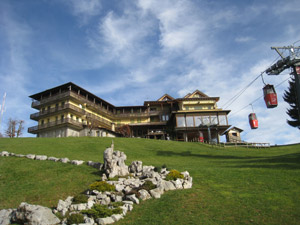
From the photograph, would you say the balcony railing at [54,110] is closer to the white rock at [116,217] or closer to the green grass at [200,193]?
the green grass at [200,193]

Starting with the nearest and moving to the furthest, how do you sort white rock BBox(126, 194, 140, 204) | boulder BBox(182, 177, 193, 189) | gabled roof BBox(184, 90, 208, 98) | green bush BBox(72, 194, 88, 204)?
green bush BBox(72, 194, 88, 204), white rock BBox(126, 194, 140, 204), boulder BBox(182, 177, 193, 189), gabled roof BBox(184, 90, 208, 98)

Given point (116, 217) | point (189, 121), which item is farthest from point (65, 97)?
point (116, 217)

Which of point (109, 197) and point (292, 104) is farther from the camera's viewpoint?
point (292, 104)

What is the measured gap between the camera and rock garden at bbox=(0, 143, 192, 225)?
13.6 m

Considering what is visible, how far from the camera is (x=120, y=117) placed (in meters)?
75.6

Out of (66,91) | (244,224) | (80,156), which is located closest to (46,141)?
(80,156)

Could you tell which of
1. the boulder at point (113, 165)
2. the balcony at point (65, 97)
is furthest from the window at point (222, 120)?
the boulder at point (113, 165)

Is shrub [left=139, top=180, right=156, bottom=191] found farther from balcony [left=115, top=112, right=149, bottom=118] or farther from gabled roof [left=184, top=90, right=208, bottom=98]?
balcony [left=115, top=112, right=149, bottom=118]

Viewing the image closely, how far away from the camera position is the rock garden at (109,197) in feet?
44.5

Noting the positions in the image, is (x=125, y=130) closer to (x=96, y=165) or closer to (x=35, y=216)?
(x=96, y=165)

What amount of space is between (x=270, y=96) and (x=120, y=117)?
182 feet

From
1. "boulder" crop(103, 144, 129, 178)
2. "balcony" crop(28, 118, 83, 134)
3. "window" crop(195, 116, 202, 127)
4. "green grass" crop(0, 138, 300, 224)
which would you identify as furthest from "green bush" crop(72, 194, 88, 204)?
"window" crop(195, 116, 202, 127)

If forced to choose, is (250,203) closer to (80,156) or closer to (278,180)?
(278,180)

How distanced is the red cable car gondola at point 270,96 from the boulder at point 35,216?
2189 centimetres
